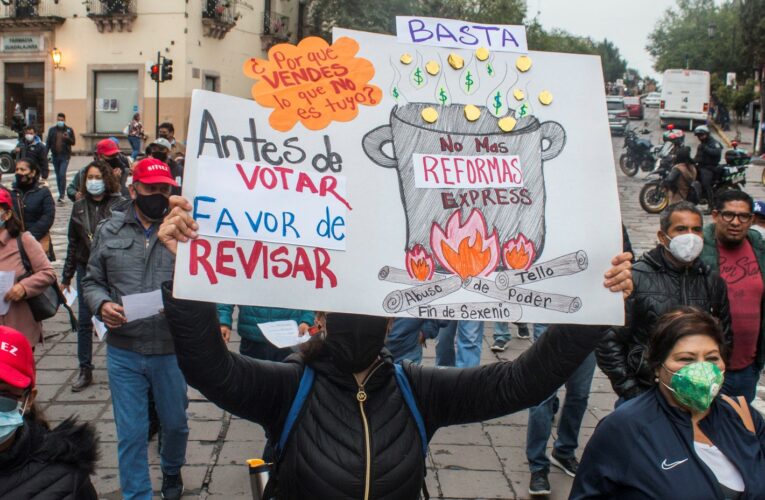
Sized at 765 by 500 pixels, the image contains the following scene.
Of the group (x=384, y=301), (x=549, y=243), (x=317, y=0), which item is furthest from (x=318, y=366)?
(x=317, y=0)

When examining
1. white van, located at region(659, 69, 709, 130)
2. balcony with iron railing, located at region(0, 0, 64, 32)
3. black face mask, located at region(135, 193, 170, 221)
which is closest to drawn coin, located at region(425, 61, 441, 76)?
black face mask, located at region(135, 193, 170, 221)

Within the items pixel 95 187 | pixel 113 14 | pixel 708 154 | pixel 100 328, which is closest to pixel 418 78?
pixel 100 328

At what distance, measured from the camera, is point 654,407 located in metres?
2.76

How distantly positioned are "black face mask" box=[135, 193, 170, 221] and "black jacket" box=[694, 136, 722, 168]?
1410cm

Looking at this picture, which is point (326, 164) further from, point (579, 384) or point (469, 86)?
point (579, 384)

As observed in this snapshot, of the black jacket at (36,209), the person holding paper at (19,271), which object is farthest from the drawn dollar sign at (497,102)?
the black jacket at (36,209)

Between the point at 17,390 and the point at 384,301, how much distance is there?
1.09 meters

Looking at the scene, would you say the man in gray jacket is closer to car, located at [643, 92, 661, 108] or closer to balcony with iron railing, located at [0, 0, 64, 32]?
balcony with iron railing, located at [0, 0, 64, 32]

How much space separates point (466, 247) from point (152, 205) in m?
2.29

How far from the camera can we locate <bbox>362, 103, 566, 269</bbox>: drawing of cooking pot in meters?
2.45

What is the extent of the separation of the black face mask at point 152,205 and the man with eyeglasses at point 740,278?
9.20ft

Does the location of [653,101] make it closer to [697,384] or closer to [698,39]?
[698,39]

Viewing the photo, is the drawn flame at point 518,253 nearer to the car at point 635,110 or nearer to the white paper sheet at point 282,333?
the white paper sheet at point 282,333

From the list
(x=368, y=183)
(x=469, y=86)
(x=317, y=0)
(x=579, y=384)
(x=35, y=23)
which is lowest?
(x=579, y=384)
